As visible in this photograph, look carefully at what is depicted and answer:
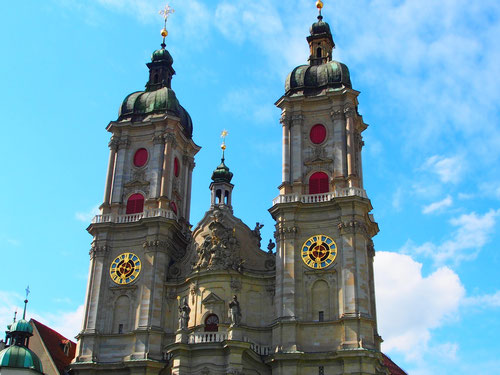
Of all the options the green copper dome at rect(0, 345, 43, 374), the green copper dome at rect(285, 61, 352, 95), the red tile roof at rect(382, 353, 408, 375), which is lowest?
the green copper dome at rect(0, 345, 43, 374)

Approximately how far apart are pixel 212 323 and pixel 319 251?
751 cm

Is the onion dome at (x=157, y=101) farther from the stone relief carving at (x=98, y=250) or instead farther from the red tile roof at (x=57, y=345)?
the red tile roof at (x=57, y=345)

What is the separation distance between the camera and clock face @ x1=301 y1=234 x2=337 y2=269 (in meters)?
41.4

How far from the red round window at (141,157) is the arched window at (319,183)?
11.8m

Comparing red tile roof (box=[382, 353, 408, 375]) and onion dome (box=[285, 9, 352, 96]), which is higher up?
onion dome (box=[285, 9, 352, 96])

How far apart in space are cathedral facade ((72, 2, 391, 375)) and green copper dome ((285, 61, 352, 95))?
8cm

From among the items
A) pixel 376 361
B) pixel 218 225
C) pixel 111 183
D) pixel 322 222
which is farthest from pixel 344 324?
pixel 111 183

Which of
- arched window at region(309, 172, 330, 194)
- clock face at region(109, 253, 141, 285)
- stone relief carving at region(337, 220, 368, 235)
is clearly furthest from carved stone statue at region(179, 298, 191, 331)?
arched window at region(309, 172, 330, 194)

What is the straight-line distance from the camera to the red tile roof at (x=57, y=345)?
4679 cm

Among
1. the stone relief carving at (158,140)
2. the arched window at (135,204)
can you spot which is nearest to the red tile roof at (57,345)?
the arched window at (135,204)

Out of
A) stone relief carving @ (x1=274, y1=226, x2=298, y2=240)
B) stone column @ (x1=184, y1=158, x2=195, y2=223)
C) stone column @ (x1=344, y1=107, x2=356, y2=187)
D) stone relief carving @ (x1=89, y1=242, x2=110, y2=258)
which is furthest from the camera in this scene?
stone column @ (x1=184, y1=158, x2=195, y2=223)

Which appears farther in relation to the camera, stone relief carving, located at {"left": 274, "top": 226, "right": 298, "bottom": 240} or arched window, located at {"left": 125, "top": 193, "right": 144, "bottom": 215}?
arched window, located at {"left": 125, "top": 193, "right": 144, "bottom": 215}

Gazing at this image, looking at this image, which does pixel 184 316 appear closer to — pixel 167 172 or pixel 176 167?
pixel 167 172

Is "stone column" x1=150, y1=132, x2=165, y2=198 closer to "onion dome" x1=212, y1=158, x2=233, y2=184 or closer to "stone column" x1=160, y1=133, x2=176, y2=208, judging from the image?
"stone column" x1=160, y1=133, x2=176, y2=208
